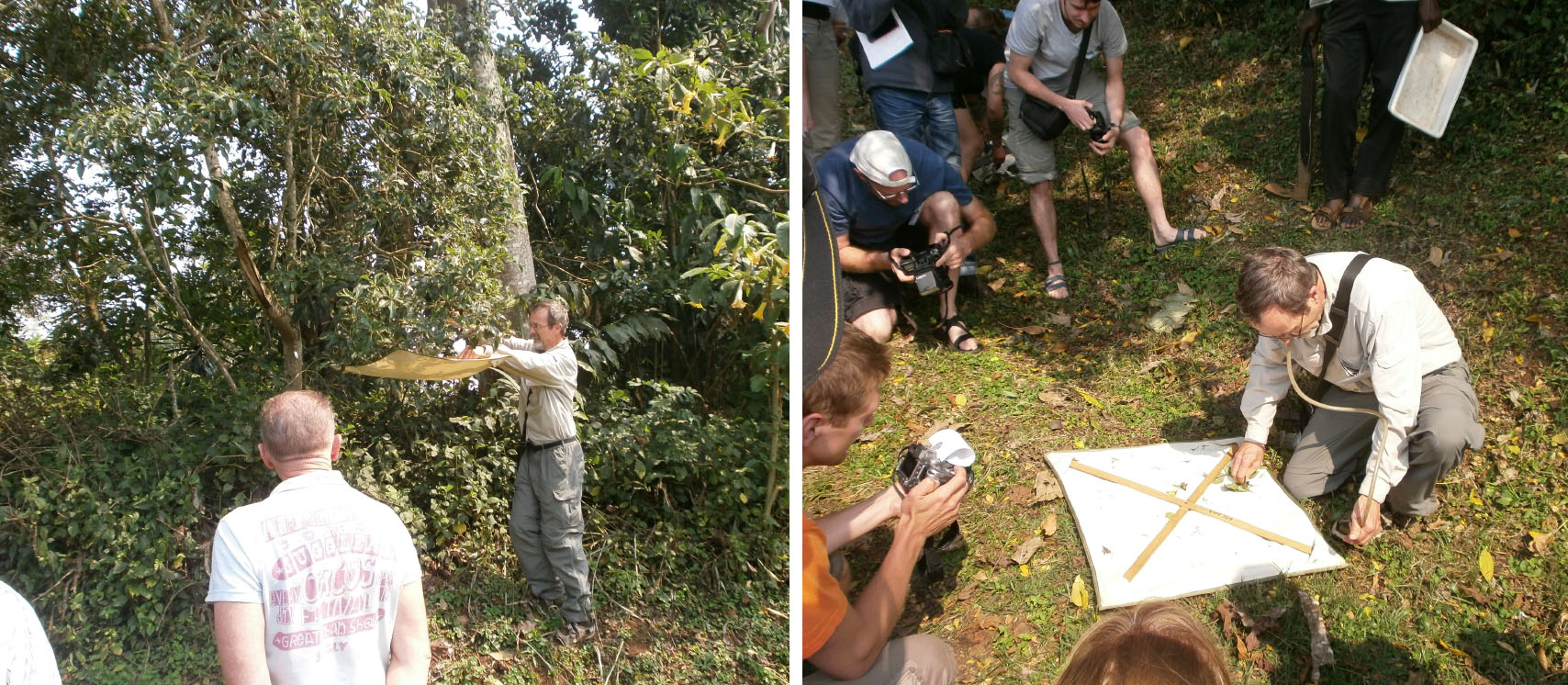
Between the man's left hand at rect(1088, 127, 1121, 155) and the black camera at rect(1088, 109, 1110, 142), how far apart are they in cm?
1

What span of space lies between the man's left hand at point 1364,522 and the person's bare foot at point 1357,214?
0.85 m

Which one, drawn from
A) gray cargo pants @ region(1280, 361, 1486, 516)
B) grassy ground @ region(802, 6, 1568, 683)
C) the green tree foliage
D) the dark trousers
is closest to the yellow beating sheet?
the green tree foliage

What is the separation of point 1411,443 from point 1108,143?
1.08 m

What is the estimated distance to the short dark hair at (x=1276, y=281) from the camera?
220 cm

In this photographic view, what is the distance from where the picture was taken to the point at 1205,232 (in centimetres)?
268

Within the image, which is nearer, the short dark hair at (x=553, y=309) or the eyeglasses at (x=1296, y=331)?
the eyeglasses at (x=1296, y=331)

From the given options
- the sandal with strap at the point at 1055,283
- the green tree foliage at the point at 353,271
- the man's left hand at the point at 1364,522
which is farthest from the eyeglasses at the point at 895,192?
the man's left hand at the point at 1364,522

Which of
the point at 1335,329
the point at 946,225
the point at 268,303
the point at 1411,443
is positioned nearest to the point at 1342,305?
the point at 1335,329

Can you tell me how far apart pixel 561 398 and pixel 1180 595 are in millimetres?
1448

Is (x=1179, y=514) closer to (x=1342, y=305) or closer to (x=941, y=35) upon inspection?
(x=1342, y=305)

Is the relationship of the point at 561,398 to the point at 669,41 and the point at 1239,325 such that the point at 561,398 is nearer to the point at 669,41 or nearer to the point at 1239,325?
the point at 669,41

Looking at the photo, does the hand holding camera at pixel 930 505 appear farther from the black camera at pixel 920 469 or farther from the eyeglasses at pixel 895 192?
the eyeglasses at pixel 895 192

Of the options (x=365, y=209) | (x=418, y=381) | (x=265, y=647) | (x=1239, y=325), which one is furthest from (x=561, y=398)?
(x=1239, y=325)

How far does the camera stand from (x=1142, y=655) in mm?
1179
